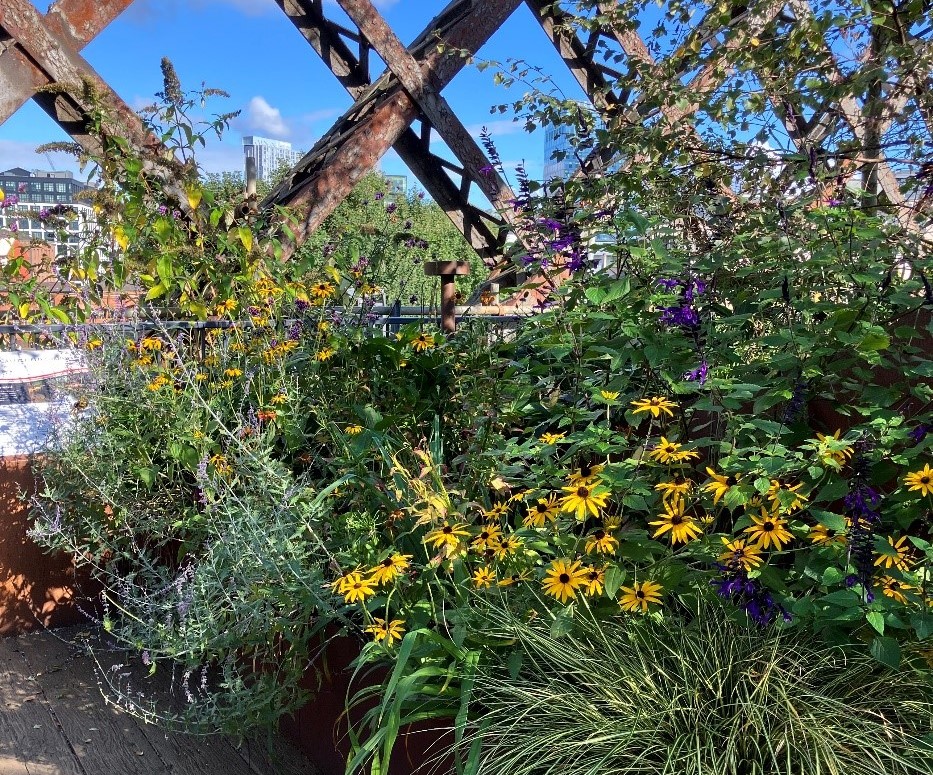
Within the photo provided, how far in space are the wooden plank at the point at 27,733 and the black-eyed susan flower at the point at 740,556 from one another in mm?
2135

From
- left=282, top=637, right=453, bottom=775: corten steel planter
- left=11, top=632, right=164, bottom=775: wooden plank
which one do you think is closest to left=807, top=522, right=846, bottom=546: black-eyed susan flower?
left=282, top=637, right=453, bottom=775: corten steel planter

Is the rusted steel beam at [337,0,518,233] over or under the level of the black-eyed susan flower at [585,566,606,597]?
over

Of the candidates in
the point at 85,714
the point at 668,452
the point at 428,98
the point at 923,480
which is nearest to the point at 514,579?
the point at 668,452

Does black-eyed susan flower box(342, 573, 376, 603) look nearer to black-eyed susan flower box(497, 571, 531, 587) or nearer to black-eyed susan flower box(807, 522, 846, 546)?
black-eyed susan flower box(497, 571, 531, 587)

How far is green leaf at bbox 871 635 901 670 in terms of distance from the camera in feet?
5.58

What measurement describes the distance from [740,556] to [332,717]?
4.84 feet

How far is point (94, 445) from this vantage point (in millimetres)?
3482

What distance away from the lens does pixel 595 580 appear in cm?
190

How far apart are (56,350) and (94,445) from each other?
0.87 m

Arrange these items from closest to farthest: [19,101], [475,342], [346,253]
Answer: [475,342], [19,101], [346,253]

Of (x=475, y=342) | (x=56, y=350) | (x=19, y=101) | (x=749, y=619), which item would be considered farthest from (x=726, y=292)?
(x=19, y=101)

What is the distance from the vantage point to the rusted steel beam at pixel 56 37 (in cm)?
433

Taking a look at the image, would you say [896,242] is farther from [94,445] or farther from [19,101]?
[19,101]

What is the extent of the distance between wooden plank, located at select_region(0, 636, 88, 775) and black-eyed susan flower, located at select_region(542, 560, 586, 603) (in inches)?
71.2
